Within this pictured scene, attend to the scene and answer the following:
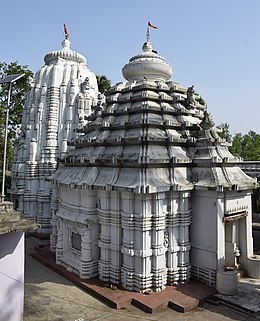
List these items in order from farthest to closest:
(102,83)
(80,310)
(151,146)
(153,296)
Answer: (102,83), (151,146), (153,296), (80,310)

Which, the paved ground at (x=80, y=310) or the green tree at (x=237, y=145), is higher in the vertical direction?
the green tree at (x=237, y=145)

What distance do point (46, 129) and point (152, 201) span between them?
12912 mm

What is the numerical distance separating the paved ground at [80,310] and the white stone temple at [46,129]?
993 cm

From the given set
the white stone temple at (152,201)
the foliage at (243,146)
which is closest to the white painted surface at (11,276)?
the white stone temple at (152,201)

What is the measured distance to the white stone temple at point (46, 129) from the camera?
20797 millimetres

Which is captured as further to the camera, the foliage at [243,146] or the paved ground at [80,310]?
the foliage at [243,146]

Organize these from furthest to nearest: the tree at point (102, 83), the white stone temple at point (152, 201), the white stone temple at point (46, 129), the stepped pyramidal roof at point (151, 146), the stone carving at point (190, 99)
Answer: the tree at point (102, 83)
the white stone temple at point (46, 129)
the stone carving at point (190, 99)
the stepped pyramidal roof at point (151, 146)
the white stone temple at point (152, 201)

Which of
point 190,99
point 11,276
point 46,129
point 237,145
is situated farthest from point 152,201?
point 237,145

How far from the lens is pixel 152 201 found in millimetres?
10672

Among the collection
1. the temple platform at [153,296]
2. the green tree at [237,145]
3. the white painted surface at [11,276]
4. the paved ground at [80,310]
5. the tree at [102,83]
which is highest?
the tree at [102,83]

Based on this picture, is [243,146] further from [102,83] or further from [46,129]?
[46,129]

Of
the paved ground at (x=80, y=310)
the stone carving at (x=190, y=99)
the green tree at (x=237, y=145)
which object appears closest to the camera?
the paved ground at (x=80, y=310)

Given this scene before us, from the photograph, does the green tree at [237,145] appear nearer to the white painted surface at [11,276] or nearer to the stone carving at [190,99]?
the stone carving at [190,99]

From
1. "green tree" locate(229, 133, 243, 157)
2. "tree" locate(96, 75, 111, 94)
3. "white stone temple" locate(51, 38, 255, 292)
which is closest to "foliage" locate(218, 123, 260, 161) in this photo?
"green tree" locate(229, 133, 243, 157)
